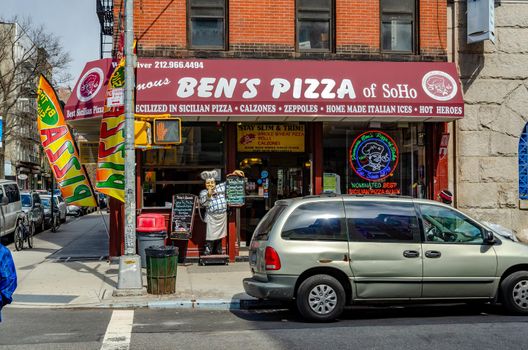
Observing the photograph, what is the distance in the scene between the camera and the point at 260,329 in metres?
7.80

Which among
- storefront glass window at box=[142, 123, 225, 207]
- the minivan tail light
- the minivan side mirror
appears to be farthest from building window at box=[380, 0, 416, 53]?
the minivan tail light

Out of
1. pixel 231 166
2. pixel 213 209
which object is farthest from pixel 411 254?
pixel 231 166

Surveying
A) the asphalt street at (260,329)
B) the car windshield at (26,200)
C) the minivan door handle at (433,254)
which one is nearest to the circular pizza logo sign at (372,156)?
the asphalt street at (260,329)

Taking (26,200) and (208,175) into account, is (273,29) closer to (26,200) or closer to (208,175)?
(208,175)

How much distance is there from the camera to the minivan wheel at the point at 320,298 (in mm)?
8039

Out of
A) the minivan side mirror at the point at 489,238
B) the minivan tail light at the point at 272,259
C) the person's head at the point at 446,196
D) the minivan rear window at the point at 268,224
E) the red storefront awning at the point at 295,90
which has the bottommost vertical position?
the minivan tail light at the point at 272,259

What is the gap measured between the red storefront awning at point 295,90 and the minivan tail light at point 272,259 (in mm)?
5171

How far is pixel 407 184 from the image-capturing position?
577 inches

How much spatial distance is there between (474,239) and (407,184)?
6208 mm

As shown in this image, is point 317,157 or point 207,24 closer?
point 207,24

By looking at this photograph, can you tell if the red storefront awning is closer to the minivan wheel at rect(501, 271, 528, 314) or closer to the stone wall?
the stone wall

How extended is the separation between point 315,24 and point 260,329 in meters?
8.62

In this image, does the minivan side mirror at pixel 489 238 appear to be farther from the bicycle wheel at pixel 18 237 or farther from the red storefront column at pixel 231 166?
the bicycle wheel at pixel 18 237

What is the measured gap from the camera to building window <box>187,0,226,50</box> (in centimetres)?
1378
